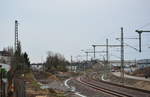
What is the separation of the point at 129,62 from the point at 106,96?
16182 centimetres

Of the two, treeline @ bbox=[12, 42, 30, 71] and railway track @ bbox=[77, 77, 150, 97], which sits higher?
treeline @ bbox=[12, 42, 30, 71]

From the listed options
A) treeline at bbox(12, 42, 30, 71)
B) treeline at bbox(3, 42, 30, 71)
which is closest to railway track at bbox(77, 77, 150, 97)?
treeline at bbox(3, 42, 30, 71)

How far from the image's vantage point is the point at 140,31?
105 ft

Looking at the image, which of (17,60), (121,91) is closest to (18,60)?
(17,60)

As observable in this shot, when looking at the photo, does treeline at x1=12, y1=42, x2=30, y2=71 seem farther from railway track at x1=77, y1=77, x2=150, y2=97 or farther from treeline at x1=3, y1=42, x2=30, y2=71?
railway track at x1=77, y1=77, x2=150, y2=97

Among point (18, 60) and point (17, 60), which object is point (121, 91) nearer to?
point (17, 60)

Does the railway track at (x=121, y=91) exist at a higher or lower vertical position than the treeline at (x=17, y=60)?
lower

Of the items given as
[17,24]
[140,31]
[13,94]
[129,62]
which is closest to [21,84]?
→ [13,94]

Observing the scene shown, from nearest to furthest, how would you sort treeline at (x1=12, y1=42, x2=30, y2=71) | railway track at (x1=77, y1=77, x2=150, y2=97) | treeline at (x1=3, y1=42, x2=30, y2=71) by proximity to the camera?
railway track at (x1=77, y1=77, x2=150, y2=97), treeline at (x1=3, y1=42, x2=30, y2=71), treeline at (x1=12, y1=42, x2=30, y2=71)

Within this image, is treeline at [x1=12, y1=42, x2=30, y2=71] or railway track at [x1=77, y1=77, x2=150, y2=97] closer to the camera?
railway track at [x1=77, y1=77, x2=150, y2=97]

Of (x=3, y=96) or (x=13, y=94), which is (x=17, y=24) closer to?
(x=13, y=94)

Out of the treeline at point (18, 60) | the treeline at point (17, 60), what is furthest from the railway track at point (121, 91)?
the treeline at point (18, 60)

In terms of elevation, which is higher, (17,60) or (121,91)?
(17,60)

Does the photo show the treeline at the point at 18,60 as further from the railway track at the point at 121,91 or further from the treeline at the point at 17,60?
the railway track at the point at 121,91
